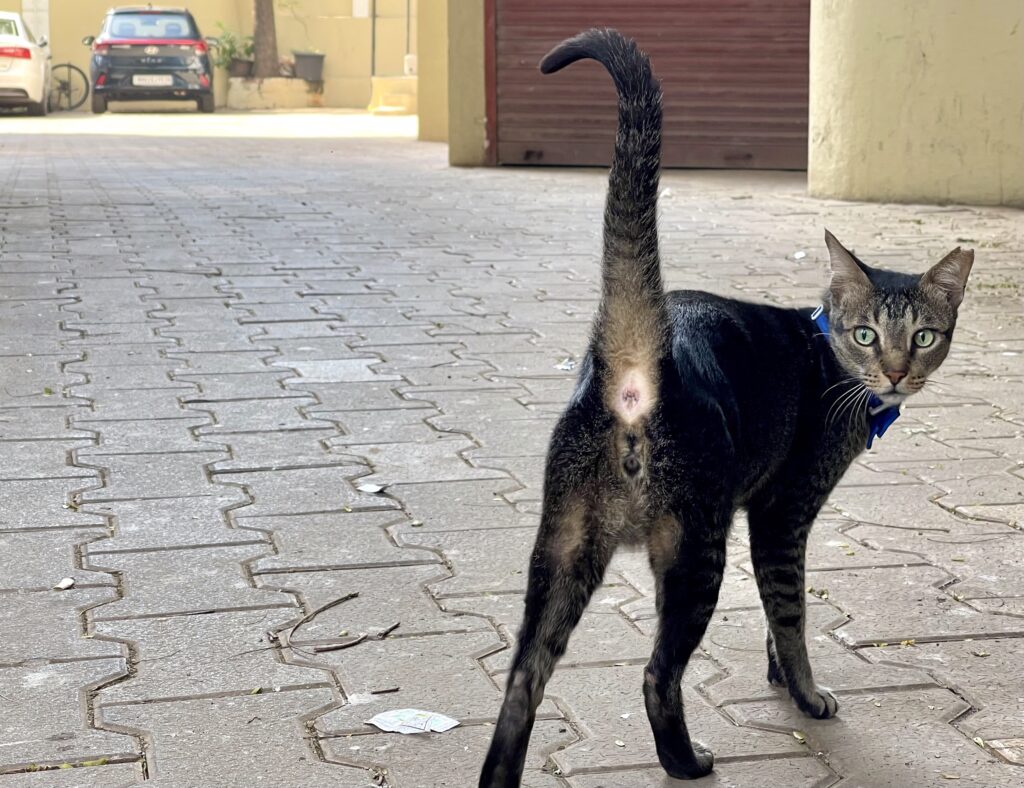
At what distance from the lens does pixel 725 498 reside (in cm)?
278

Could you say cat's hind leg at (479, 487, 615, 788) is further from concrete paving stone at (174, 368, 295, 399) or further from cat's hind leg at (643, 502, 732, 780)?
concrete paving stone at (174, 368, 295, 399)

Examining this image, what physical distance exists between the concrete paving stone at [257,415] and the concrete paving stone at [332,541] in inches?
40.8

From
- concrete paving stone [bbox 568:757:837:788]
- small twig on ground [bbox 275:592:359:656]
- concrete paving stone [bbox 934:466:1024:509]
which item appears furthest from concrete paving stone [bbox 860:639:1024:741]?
small twig on ground [bbox 275:592:359:656]

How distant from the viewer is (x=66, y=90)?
31.3 m

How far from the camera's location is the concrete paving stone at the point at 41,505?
14.2 ft

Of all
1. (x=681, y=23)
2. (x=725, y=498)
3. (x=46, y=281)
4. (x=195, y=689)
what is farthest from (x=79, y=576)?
(x=681, y=23)

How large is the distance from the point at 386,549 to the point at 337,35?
3114 cm

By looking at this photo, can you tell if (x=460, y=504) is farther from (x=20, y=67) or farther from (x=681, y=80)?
(x=20, y=67)

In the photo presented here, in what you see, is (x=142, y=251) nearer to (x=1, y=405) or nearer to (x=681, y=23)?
(x=1, y=405)

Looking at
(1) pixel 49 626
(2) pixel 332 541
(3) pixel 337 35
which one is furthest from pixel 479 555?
(3) pixel 337 35

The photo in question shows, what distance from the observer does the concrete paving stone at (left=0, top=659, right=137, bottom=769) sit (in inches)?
114

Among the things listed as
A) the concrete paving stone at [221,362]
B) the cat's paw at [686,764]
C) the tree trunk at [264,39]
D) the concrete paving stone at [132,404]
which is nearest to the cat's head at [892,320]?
the cat's paw at [686,764]

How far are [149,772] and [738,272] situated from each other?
6625 millimetres

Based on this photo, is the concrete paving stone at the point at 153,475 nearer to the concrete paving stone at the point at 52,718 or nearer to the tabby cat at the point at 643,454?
the concrete paving stone at the point at 52,718
